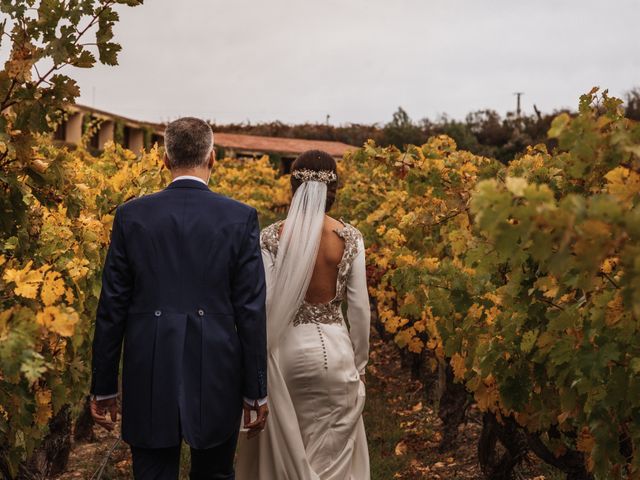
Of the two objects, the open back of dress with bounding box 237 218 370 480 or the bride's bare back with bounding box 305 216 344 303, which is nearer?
the open back of dress with bounding box 237 218 370 480

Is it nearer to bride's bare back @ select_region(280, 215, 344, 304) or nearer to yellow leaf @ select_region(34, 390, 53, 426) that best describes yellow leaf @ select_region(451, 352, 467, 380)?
bride's bare back @ select_region(280, 215, 344, 304)

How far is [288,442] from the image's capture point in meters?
4.07

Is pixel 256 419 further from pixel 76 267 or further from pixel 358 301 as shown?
pixel 76 267

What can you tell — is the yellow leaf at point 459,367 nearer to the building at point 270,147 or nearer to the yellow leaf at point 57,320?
the yellow leaf at point 57,320

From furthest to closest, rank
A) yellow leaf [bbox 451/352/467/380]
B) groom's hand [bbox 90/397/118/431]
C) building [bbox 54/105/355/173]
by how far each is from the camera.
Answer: building [bbox 54/105/355/173], yellow leaf [bbox 451/352/467/380], groom's hand [bbox 90/397/118/431]

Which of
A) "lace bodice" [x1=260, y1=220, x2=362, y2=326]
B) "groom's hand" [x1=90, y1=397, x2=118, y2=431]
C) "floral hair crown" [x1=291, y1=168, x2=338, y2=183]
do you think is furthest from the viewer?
"floral hair crown" [x1=291, y1=168, x2=338, y2=183]

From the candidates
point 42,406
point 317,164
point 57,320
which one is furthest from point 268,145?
point 57,320

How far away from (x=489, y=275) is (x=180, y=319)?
5.30 ft

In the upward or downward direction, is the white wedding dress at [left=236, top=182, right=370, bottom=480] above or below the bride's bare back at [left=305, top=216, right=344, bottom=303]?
below

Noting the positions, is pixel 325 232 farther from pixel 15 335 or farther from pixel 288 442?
pixel 15 335

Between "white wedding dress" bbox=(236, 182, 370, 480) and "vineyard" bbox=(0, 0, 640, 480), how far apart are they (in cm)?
54

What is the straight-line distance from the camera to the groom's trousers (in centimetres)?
318

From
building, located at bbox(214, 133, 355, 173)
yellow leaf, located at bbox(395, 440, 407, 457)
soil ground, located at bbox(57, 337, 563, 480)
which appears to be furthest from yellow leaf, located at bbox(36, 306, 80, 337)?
building, located at bbox(214, 133, 355, 173)

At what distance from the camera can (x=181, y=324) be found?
312 centimetres
